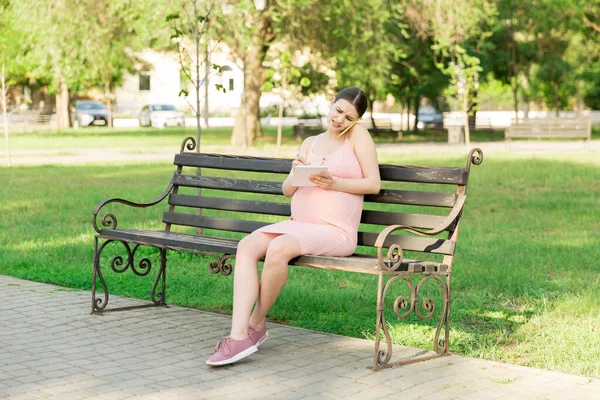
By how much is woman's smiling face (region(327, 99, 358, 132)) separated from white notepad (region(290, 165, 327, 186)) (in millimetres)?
320

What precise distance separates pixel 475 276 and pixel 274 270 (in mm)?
3015

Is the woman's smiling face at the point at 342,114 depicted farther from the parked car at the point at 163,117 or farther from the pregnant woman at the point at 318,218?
the parked car at the point at 163,117

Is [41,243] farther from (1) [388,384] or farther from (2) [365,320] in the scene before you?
(1) [388,384]

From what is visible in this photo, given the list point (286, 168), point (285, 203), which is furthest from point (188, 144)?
point (286, 168)

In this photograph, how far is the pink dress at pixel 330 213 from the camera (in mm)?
5543

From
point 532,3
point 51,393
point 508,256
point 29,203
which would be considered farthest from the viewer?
point 532,3

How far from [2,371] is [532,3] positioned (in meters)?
39.0

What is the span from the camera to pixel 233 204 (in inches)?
263

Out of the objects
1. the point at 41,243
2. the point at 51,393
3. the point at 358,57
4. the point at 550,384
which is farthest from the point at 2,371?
the point at 358,57

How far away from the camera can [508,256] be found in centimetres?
911

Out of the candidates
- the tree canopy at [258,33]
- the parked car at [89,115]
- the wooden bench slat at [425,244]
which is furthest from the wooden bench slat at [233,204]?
the parked car at [89,115]

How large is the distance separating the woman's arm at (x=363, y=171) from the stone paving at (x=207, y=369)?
0.87 metres

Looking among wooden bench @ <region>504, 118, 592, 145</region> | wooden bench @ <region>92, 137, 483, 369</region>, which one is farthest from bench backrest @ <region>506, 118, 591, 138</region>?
wooden bench @ <region>92, 137, 483, 369</region>

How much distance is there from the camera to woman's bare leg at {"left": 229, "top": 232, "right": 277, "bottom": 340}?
526 cm
